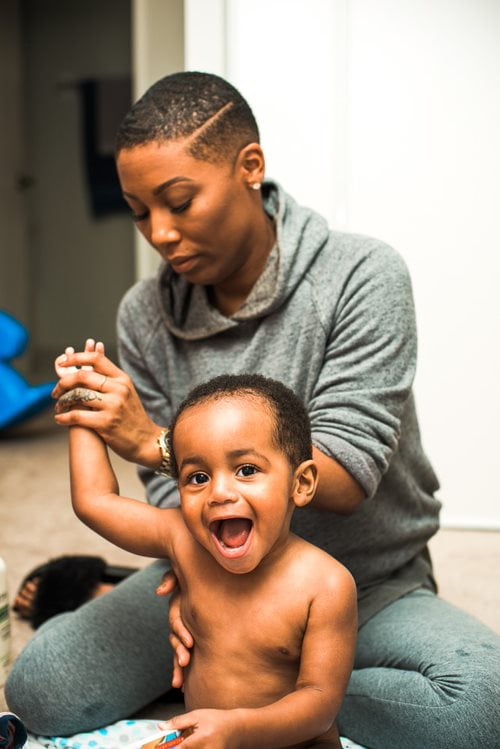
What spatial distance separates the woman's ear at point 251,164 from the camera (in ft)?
4.17

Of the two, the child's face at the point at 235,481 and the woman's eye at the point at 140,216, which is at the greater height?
the woman's eye at the point at 140,216

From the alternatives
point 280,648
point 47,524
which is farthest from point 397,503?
point 47,524

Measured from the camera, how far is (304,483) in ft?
3.48

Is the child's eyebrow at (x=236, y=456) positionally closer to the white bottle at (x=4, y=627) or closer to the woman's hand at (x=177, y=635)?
the woman's hand at (x=177, y=635)

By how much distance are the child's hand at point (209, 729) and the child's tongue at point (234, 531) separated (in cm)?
17

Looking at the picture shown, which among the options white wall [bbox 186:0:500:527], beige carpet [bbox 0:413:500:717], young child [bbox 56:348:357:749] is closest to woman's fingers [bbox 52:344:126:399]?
young child [bbox 56:348:357:749]

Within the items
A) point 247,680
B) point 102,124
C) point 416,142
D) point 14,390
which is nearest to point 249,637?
point 247,680

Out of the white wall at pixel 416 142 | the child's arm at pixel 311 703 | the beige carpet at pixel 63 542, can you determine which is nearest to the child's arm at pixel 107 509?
the child's arm at pixel 311 703

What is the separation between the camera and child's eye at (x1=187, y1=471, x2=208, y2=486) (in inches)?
39.9

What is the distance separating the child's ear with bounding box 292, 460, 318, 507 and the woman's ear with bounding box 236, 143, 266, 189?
0.44 metres

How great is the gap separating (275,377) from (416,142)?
1182 millimetres

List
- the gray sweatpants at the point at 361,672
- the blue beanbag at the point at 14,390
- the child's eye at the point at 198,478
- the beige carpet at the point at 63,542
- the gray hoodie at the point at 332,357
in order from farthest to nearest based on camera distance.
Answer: the blue beanbag at the point at 14,390
the beige carpet at the point at 63,542
the gray hoodie at the point at 332,357
the gray sweatpants at the point at 361,672
the child's eye at the point at 198,478

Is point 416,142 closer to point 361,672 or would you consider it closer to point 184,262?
point 184,262

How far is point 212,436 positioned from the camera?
39.2 inches
